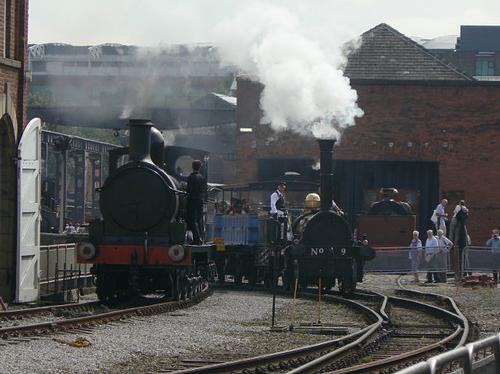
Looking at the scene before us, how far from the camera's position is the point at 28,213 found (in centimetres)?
1995

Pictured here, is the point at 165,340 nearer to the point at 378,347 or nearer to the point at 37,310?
the point at 378,347

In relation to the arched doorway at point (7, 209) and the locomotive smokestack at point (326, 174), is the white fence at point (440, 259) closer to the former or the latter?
the locomotive smokestack at point (326, 174)

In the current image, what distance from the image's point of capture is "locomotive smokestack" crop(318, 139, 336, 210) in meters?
24.2

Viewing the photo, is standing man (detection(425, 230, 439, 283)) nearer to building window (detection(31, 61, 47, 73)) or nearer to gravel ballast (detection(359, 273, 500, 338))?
gravel ballast (detection(359, 273, 500, 338))

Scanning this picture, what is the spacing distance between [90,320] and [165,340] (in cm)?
178

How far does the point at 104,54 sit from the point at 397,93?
17.7 metres

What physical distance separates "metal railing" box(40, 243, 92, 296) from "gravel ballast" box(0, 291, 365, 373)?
2848 mm

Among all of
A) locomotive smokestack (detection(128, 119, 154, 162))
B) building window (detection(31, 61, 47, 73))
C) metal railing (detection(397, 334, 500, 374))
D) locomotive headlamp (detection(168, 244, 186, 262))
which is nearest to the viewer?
metal railing (detection(397, 334, 500, 374))

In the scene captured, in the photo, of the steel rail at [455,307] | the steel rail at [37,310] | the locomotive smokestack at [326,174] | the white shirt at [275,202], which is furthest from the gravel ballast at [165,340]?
the white shirt at [275,202]

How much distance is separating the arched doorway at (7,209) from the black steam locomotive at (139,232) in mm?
1159

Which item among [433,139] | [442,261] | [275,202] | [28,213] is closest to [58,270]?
[28,213]

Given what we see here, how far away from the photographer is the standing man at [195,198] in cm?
2034

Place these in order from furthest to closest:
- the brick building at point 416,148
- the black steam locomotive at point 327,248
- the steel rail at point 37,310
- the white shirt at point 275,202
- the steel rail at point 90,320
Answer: the brick building at point 416,148 < the white shirt at point 275,202 < the black steam locomotive at point 327,248 < the steel rail at point 37,310 < the steel rail at point 90,320

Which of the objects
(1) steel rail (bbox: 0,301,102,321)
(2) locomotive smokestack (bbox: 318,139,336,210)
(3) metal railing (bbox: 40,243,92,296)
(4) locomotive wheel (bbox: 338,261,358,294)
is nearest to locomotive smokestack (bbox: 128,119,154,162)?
(1) steel rail (bbox: 0,301,102,321)
